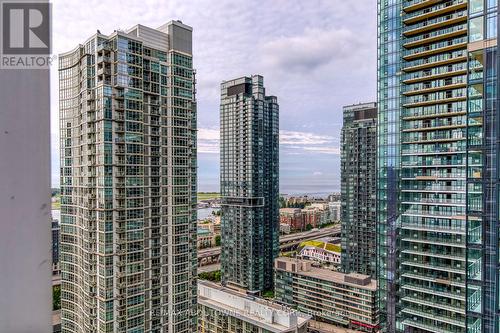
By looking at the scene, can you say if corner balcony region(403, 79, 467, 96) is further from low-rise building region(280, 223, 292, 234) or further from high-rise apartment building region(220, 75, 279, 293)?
low-rise building region(280, 223, 292, 234)

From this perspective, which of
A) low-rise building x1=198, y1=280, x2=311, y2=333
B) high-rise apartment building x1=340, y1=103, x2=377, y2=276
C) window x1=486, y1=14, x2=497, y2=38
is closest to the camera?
window x1=486, y1=14, x2=497, y2=38

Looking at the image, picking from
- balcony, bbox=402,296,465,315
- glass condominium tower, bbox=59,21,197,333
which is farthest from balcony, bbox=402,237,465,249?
glass condominium tower, bbox=59,21,197,333

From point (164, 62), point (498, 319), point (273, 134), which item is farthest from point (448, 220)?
point (273, 134)

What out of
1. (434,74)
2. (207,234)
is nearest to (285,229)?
(207,234)

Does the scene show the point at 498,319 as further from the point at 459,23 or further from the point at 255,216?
the point at 255,216

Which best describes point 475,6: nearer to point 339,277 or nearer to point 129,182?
point 129,182

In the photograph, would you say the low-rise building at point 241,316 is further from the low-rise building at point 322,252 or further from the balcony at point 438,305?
the low-rise building at point 322,252

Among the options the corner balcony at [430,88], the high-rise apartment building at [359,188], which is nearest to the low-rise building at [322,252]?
the high-rise apartment building at [359,188]
